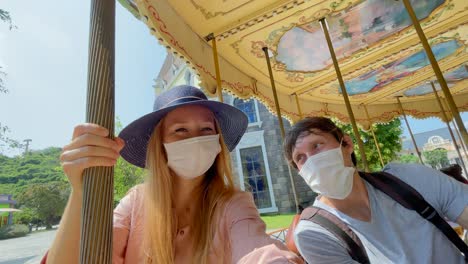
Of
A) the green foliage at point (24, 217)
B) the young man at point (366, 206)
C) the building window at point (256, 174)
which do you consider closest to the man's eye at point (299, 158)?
the young man at point (366, 206)

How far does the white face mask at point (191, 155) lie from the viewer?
124 cm

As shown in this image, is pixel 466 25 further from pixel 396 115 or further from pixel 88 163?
pixel 88 163

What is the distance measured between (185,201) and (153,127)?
42 centimetres

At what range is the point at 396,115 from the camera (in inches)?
342

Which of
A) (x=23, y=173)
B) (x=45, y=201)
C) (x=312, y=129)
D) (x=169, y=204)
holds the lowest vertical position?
(x=169, y=204)

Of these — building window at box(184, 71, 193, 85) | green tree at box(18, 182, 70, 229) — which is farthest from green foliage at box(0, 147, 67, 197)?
building window at box(184, 71, 193, 85)

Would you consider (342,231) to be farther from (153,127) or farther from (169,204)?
(153,127)

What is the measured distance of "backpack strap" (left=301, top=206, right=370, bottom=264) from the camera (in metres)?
1.48

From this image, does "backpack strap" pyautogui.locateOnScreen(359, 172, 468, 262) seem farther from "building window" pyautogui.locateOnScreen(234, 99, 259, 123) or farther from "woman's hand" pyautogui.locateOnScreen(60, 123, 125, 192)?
"building window" pyautogui.locateOnScreen(234, 99, 259, 123)

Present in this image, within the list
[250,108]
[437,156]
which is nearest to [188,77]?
[250,108]

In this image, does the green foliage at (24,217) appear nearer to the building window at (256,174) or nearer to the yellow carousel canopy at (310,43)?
the building window at (256,174)

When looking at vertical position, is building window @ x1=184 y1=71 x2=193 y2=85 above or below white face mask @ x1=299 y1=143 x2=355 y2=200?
above

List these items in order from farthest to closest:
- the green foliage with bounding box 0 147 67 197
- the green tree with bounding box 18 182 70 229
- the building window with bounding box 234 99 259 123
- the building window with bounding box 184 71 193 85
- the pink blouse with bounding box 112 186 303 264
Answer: the green foliage with bounding box 0 147 67 197, the green tree with bounding box 18 182 70 229, the building window with bounding box 184 71 193 85, the building window with bounding box 234 99 259 123, the pink blouse with bounding box 112 186 303 264

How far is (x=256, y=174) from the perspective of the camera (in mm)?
15680
